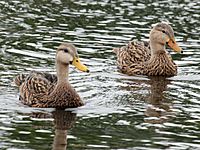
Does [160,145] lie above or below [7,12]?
below

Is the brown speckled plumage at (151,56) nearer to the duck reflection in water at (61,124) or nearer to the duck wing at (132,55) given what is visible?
the duck wing at (132,55)

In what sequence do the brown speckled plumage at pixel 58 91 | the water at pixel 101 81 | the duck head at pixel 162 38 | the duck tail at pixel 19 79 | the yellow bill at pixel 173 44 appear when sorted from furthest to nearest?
the duck head at pixel 162 38
the yellow bill at pixel 173 44
the duck tail at pixel 19 79
the brown speckled plumage at pixel 58 91
the water at pixel 101 81

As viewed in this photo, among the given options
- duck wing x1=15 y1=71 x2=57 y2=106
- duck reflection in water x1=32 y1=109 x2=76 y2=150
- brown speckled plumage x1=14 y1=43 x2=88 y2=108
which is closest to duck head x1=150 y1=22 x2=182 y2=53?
duck wing x1=15 y1=71 x2=57 y2=106

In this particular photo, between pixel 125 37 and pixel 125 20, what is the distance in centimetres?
177

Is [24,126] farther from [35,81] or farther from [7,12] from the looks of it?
[7,12]

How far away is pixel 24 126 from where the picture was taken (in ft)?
44.7

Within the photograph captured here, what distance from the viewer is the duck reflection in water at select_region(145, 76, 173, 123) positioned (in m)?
14.4

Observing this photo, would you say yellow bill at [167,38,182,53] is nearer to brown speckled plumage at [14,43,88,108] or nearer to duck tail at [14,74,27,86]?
duck tail at [14,74,27,86]

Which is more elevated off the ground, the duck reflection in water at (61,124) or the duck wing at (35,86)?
the duck wing at (35,86)

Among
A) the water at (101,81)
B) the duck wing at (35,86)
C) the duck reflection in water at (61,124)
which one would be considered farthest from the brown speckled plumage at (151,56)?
the duck reflection in water at (61,124)

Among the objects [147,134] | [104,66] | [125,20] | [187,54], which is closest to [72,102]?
[147,134]

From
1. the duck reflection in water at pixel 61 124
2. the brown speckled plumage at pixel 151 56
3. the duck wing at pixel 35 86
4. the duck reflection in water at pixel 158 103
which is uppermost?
the brown speckled plumage at pixel 151 56

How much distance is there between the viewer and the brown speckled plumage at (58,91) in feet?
50.1

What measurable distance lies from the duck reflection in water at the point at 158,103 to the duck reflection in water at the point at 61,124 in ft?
4.09
